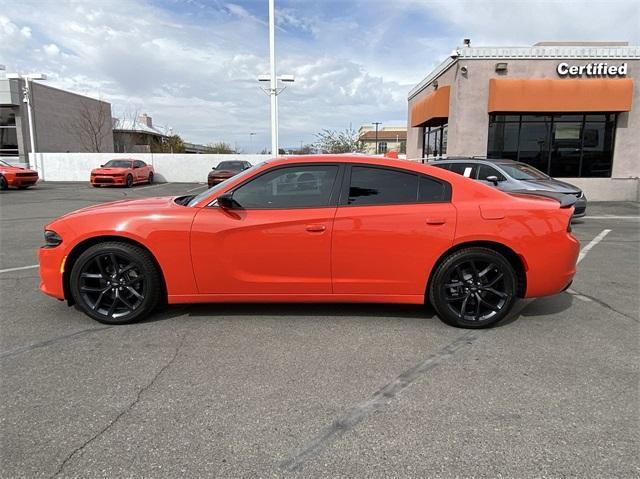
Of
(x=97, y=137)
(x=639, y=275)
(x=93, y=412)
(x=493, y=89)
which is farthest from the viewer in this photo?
(x=97, y=137)

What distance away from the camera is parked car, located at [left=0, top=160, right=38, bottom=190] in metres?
19.1

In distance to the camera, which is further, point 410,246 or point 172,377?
point 410,246

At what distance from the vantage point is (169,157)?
90.0 ft

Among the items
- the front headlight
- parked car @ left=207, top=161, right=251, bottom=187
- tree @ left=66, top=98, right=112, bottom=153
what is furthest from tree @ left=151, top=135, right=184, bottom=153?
the front headlight

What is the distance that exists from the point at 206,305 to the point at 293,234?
1399mm

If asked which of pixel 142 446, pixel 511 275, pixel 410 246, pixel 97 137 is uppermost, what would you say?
pixel 97 137

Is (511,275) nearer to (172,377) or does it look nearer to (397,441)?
(397,441)

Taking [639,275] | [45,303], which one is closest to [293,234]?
[45,303]

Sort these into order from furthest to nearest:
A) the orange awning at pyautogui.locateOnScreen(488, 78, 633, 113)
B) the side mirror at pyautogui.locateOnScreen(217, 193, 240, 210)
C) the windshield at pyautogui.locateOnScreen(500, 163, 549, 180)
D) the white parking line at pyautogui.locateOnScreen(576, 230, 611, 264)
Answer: the orange awning at pyautogui.locateOnScreen(488, 78, 633, 113) < the windshield at pyautogui.locateOnScreen(500, 163, 549, 180) < the white parking line at pyautogui.locateOnScreen(576, 230, 611, 264) < the side mirror at pyautogui.locateOnScreen(217, 193, 240, 210)

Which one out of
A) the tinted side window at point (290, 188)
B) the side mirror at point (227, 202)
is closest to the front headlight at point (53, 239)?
the side mirror at point (227, 202)

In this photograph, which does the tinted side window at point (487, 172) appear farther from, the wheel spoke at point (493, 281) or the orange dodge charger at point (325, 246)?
the wheel spoke at point (493, 281)

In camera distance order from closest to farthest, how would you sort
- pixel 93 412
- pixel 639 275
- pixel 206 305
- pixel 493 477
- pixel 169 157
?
pixel 493 477 < pixel 93 412 < pixel 206 305 < pixel 639 275 < pixel 169 157

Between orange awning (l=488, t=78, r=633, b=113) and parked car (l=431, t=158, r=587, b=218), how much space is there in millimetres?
5821

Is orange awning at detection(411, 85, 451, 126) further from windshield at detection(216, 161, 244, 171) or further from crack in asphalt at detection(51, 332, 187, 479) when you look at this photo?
crack in asphalt at detection(51, 332, 187, 479)
